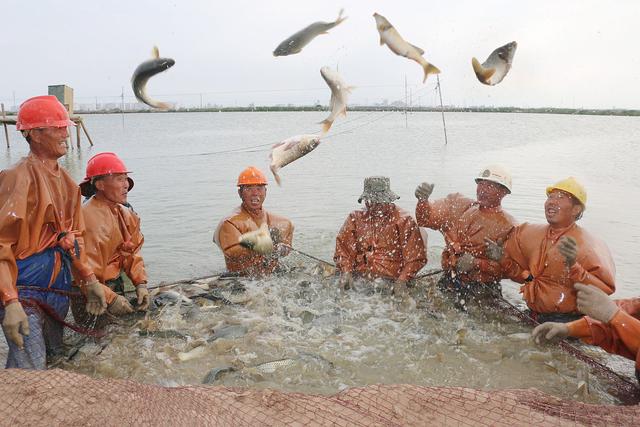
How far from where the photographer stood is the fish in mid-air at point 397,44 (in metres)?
4.61

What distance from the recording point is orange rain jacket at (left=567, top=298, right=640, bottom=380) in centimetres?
401

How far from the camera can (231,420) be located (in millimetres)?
2576

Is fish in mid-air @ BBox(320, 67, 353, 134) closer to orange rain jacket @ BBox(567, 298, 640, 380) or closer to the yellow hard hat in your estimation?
the yellow hard hat

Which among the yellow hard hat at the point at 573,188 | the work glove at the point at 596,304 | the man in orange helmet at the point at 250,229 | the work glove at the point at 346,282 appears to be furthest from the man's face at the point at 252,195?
the work glove at the point at 596,304

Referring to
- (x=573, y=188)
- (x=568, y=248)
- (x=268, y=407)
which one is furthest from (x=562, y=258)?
(x=268, y=407)

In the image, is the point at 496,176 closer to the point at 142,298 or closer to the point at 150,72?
the point at 150,72

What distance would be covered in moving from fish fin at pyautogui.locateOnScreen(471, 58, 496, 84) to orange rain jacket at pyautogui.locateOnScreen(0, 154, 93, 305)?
153 inches

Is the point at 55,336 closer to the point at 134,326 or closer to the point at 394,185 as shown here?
the point at 134,326

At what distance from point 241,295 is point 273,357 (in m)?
1.81

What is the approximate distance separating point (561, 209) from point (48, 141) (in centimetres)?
514

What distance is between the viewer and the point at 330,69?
5.08 metres

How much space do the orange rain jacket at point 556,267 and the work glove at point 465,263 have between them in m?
0.58

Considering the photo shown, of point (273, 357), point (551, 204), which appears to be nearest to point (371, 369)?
point (273, 357)

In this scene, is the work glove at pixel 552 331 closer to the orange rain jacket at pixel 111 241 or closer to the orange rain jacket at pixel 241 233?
the orange rain jacket at pixel 241 233
